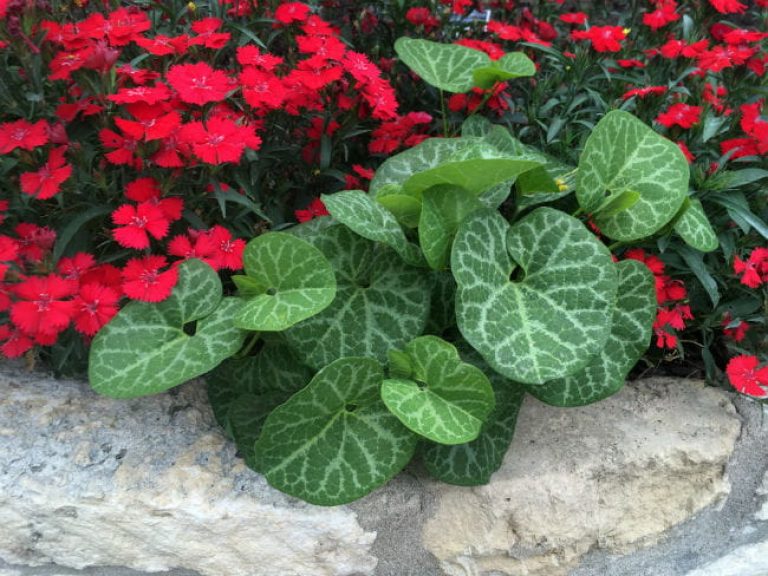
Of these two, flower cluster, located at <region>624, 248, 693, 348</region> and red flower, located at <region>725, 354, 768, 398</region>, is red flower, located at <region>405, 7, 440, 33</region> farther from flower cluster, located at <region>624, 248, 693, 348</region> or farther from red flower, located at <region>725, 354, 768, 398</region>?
red flower, located at <region>725, 354, 768, 398</region>

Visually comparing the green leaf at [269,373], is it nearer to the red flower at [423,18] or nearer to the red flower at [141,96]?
the red flower at [141,96]

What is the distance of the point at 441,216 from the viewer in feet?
4.57

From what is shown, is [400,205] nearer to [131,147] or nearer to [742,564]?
[131,147]

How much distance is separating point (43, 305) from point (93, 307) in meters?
0.09

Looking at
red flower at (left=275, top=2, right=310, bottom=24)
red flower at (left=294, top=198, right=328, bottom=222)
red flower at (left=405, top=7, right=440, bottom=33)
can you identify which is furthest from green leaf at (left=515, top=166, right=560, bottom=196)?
red flower at (left=405, top=7, right=440, bottom=33)

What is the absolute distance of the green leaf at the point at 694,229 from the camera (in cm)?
148

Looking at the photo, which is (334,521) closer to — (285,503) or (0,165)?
(285,503)

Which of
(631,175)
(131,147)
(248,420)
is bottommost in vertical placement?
(248,420)

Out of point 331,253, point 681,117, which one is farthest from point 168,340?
point 681,117

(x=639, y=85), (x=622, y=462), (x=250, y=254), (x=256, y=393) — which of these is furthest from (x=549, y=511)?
(x=639, y=85)

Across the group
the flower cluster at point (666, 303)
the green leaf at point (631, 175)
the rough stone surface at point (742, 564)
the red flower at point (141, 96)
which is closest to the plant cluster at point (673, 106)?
the flower cluster at point (666, 303)

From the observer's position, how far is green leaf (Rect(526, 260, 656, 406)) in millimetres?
1403

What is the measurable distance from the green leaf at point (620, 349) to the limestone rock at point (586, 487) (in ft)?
0.55

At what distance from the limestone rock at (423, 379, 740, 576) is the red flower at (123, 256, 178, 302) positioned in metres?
0.67
